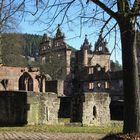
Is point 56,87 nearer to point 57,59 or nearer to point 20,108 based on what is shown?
point 20,108

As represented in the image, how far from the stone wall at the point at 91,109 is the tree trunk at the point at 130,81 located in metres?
11.0

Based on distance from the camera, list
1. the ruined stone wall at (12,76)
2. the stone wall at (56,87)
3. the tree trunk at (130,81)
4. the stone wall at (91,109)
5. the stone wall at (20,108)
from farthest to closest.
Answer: the ruined stone wall at (12,76), the stone wall at (56,87), the stone wall at (91,109), the stone wall at (20,108), the tree trunk at (130,81)

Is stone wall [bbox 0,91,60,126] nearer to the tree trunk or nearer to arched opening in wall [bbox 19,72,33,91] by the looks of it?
the tree trunk

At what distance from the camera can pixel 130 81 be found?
41.9ft

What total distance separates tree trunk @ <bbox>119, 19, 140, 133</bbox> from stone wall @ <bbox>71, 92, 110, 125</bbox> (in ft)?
36.0

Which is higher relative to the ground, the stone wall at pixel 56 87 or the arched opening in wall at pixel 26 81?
the arched opening in wall at pixel 26 81

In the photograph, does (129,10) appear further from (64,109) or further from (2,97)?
(64,109)

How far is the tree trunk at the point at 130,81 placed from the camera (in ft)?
41.7

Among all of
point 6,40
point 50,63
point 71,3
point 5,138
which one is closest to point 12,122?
point 5,138

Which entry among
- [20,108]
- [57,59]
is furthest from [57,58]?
[20,108]

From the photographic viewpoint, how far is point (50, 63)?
75.0 m

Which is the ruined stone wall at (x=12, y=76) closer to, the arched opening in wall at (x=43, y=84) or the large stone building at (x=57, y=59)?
the arched opening in wall at (x=43, y=84)


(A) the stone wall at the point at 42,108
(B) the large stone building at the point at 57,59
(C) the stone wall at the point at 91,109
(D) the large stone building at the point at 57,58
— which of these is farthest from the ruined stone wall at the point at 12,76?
(D) the large stone building at the point at 57,58

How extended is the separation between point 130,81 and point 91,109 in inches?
472
